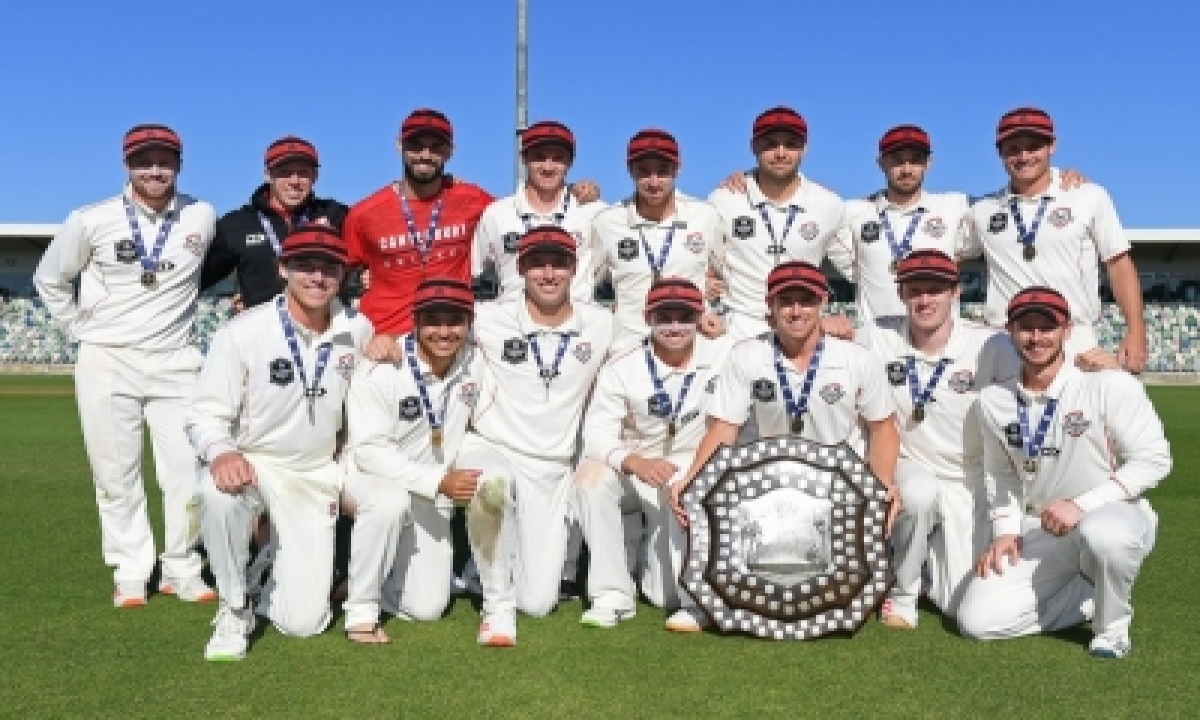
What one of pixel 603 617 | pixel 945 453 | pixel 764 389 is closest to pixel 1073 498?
pixel 945 453

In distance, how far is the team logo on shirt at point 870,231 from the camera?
7008 mm

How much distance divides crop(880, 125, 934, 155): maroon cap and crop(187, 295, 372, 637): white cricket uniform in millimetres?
3367

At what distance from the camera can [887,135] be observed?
22.5 feet

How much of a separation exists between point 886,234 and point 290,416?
375cm

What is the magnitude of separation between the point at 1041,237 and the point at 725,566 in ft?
9.22

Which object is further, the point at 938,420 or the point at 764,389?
the point at 938,420

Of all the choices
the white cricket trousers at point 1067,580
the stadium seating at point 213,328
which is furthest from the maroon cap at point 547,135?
the stadium seating at point 213,328

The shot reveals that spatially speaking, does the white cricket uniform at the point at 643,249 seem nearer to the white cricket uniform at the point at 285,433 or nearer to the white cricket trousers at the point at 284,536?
the white cricket uniform at the point at 285,433

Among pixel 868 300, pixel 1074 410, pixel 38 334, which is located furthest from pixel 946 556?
pixel 38 334

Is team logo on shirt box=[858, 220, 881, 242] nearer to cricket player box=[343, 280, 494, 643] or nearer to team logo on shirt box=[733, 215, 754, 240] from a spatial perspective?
team logo on shirt box=[733, 215, 754, 240]

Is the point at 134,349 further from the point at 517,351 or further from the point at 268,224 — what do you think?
the point at 517,351

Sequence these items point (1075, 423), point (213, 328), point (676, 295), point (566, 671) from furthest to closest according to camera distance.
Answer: point (213, 328), point (676, 295), point (1075, 423), point (566, 671)

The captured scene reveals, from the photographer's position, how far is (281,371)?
558 cm

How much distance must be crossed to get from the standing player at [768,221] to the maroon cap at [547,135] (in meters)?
1.07
